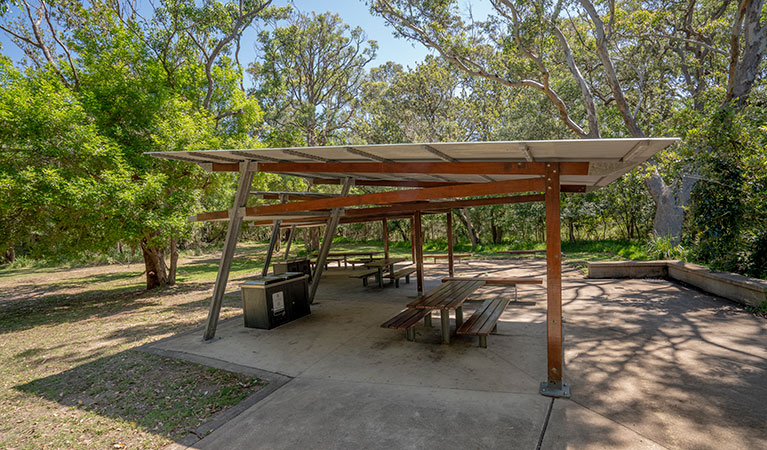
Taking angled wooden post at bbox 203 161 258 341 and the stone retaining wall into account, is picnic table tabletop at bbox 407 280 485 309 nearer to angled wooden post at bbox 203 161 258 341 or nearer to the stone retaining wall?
angled wooden post at bbox 203 161 258 341

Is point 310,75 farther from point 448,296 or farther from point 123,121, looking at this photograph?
point 448,296

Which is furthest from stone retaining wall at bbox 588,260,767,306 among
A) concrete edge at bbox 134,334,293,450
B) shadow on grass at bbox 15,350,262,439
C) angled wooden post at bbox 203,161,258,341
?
angled wooden post at bbox 203,161,258,341

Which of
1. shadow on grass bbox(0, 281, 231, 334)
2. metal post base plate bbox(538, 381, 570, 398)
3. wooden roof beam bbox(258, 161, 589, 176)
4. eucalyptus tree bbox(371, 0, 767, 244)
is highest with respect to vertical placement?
eucalyptus tree bbox(371, 0, 767, 244)

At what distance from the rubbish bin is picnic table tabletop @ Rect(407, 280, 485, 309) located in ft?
8.46

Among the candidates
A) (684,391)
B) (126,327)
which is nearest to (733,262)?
(684,391)

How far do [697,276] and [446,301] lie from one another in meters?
6.66

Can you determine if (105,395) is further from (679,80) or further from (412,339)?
(679,80)

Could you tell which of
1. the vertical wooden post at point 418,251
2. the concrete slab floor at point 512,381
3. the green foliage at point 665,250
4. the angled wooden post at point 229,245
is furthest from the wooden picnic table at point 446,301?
the green foliage at point 665,250

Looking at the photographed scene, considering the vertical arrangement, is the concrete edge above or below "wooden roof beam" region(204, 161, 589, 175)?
below

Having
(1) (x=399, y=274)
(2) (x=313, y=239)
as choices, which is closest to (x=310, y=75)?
(2) (x=313, y=239)

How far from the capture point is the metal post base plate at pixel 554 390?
3381 mm

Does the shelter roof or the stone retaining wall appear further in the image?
the stone retaining wall

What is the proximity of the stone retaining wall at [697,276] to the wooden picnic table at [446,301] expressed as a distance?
4.53 metres

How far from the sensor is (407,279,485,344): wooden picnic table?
4.72 meters
